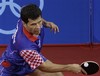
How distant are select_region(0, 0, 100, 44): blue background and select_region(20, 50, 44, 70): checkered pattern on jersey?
2721mm

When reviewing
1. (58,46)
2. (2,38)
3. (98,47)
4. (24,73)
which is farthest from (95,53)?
(24,73)

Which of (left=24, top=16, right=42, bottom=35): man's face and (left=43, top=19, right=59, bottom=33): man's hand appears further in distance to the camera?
(left=43, top=19, right=59, bottom=33): man's hand

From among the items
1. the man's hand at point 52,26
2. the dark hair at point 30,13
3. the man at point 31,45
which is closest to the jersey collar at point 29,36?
the man at point 31,45

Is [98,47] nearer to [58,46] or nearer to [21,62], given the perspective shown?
[58,46]

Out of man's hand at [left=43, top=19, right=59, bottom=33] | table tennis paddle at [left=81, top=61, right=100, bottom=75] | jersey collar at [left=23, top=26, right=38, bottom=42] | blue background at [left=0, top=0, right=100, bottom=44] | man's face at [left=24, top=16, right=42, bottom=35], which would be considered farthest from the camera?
blue background at [left=0, top=0, right=100, bottom=44]

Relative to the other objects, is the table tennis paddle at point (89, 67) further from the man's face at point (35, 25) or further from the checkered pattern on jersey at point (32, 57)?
the man's face at point (35, 25)

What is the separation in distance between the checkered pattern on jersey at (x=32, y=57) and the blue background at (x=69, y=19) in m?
2.72

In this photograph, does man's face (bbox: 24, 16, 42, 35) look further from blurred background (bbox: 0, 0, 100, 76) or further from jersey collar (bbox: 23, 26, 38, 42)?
blurred background (bbox: 0, 0, 100, 76)

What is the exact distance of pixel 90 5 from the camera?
23.5 ft

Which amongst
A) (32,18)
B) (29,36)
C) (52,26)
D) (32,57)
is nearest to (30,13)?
(32,18)

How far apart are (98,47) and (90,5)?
0.81 metres

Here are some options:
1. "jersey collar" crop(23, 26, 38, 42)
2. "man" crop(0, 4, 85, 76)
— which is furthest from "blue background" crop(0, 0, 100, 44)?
"jersey collar" crop(23, 26, 38, 42)

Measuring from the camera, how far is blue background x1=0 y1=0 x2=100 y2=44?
7195 mm

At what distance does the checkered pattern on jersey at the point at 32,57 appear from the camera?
4516mm
